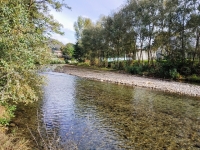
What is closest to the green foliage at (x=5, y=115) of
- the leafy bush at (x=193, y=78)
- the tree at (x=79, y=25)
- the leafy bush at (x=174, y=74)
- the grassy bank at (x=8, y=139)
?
the grassy bank at (x=8, y=139)

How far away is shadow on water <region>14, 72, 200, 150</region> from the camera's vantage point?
8.71 m

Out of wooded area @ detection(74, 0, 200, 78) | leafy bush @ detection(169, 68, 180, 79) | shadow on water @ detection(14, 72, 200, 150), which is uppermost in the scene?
wooded area @ detection(74, 0, 200, 78)

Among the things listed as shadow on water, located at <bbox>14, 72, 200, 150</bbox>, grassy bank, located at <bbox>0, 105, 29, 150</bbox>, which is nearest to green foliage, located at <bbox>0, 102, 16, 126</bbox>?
grassy bank, located at <bbox>0, 105, 29, 150</bbox>

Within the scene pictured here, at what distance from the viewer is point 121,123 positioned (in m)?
11.1

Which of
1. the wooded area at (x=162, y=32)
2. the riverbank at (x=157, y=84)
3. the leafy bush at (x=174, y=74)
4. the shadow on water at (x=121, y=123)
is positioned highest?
the wooded area at (x=162, y=32)

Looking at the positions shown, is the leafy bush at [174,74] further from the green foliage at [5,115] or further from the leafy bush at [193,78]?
the green foliage at [5,115]

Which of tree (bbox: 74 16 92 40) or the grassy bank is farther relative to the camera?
tree (bbox: 74 16 92 40)

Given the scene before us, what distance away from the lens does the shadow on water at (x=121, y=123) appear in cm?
871

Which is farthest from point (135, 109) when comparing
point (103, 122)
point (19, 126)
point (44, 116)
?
point (19, 126)

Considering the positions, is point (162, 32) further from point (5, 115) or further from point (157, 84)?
point (5, 115)

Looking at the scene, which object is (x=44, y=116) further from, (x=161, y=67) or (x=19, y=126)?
(x=161, y=67)

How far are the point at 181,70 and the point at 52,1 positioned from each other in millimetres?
28198

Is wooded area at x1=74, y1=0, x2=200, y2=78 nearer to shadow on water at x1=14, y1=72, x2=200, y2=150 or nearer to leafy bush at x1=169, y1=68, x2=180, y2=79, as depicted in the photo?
leafy bush at x1=169, y1=68, x2=180, y2=79

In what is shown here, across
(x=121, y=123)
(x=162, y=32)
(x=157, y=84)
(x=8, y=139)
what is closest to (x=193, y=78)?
(x=157, y=84)
